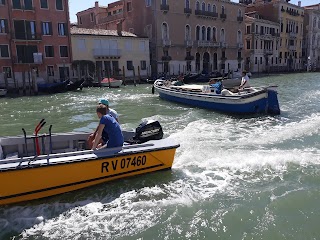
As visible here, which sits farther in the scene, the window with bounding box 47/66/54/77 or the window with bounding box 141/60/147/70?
the window with bounding box 141/60/147/70

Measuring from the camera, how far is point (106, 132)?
5.09m

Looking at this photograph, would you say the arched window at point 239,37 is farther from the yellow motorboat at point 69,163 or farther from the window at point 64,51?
the yellow motorboat at point 69,163

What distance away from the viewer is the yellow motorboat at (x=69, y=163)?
14.4ft

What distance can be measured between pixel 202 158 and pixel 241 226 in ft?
7.99

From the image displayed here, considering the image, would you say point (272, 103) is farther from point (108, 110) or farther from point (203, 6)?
point (203, 6)

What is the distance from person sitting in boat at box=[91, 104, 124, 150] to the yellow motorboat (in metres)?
0.12

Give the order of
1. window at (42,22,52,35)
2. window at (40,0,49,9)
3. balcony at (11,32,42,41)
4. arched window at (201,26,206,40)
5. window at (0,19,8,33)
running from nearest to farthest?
1. window at (0,19,8,33)
2. balcony at (11,32,42,41)
3. window at (40,0,49,9)
4. window at (42,22,52,35)
5. arched window at (201,26,206,40)

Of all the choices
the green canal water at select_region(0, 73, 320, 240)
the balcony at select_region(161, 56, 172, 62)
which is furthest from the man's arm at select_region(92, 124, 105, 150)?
the balcony at select_region(161, 56, 172, 62)

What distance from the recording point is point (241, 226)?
3988 mm

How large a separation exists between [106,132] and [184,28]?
110 feet

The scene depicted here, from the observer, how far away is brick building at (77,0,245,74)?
3450 centimetres

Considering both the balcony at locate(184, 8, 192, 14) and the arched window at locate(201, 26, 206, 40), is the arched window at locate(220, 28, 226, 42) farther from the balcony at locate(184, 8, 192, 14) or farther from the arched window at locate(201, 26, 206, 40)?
the balcony at locate(184, 8, 192, 14)

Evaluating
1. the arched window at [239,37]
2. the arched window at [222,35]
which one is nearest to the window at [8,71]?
the arched window at [222,35]

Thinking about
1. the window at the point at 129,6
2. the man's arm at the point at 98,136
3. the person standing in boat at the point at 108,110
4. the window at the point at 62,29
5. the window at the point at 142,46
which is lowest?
the man's arm at the point at 98,136
